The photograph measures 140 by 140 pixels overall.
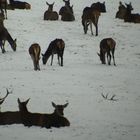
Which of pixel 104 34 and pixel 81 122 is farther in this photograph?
pixel 104 34

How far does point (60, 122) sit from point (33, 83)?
5533mm

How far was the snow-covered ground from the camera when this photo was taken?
13.4 meters

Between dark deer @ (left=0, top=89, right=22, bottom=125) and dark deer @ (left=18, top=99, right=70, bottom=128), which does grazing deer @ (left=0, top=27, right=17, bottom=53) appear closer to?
dark deer @ (left=0, top=89, right=22, bottom=125)

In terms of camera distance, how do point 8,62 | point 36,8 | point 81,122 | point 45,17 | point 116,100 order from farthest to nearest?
1. point 36,8
2. point 45,17
3. point 8,62
4. point 116,100
5. point 81,122

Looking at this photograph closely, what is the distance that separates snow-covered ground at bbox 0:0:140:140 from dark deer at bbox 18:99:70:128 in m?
0.17

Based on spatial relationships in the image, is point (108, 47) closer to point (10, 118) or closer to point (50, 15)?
point (10, 118)

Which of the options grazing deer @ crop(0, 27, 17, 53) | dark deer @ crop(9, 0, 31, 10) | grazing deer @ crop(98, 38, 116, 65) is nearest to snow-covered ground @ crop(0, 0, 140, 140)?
grazing deer @ crop(0, 27, 17, 53)

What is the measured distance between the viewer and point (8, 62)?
22969mm

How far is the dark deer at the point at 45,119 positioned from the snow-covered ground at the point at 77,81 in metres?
0.17

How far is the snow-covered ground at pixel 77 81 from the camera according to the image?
13406 millimetres

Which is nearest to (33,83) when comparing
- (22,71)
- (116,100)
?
(22,71)

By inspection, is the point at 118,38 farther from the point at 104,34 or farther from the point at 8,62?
the point at 8,62

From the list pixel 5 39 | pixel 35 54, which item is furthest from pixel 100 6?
pixel 35 54

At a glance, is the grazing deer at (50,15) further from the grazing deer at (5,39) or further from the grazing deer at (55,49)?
the grazing deer at (55,49)
